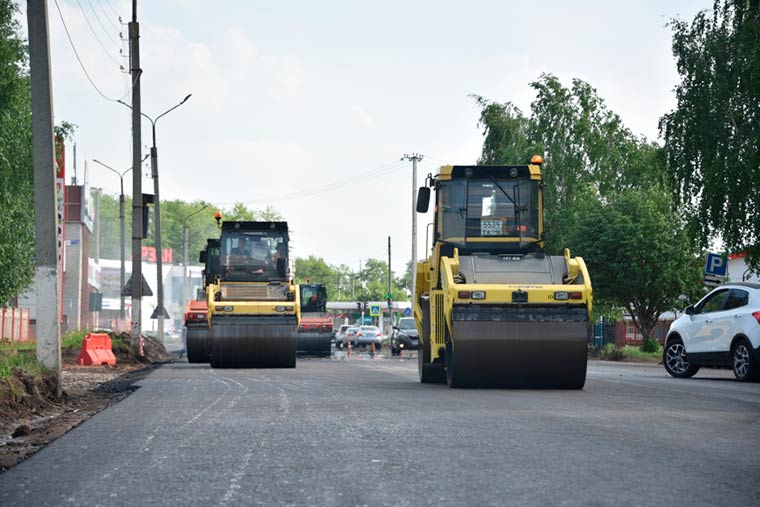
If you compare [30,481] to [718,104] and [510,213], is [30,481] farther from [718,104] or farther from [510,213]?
[718,104]

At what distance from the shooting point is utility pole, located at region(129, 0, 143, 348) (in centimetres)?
3416

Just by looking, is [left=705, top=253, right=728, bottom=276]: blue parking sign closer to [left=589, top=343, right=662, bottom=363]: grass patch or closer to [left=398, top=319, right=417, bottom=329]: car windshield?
[left=589, top=343, right=662, bottom=363]: grass patch

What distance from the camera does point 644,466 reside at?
7992mm

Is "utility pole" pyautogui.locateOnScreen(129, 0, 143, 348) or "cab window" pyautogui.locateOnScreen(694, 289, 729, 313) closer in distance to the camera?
"cab window" pyautogui.locateOnScreen(694, 289, 729, 313)

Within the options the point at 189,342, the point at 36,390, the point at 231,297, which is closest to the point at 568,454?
the point at 36,390

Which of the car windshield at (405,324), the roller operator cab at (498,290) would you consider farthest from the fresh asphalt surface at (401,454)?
the car windshield at (405,324)

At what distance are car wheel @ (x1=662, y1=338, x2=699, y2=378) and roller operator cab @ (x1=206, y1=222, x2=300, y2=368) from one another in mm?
8352

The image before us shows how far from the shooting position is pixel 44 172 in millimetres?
15992

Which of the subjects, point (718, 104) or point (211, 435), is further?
point (718, 104)

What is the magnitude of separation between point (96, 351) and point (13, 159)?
498 inches

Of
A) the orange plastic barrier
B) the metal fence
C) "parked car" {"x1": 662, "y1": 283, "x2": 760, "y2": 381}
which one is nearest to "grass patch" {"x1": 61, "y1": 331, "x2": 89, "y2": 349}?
the orange plastic barrier

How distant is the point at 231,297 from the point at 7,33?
19.4 m

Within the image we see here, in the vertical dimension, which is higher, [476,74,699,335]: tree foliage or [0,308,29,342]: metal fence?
[476,74,699,335]: tree foliage

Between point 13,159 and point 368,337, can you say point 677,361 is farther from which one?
point 368,337
